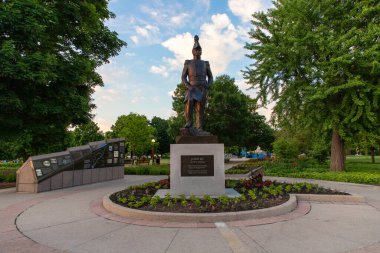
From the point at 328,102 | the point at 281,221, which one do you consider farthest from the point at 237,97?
the point at 281,221

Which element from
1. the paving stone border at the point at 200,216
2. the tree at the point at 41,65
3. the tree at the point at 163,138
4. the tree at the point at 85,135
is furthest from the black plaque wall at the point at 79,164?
the tree at the point at 163,138

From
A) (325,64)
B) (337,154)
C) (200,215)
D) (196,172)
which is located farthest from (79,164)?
(337,154)

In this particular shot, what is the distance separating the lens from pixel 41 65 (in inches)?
425

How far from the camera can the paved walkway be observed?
14.9ft

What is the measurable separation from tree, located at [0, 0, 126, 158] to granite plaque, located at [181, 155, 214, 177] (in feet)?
21.9

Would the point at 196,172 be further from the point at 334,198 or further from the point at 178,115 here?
the point at 178,115

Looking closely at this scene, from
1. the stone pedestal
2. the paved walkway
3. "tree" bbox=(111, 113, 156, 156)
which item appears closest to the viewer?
the paved walkway

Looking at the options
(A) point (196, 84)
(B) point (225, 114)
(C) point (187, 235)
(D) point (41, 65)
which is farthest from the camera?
(B) point (225, 114)

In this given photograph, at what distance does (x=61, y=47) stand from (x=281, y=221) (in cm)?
1485

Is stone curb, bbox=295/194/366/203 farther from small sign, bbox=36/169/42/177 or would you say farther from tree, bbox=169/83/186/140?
tree, bbox=169/83/186/140

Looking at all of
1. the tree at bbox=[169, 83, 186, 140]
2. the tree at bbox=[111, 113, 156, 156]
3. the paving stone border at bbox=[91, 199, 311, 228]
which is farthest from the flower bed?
the tree at bbox=[111, 113, 156, 156]

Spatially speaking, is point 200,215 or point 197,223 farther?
point 200,215

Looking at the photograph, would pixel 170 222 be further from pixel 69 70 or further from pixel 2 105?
pixel 69 70

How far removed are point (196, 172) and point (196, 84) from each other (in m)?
3.08
